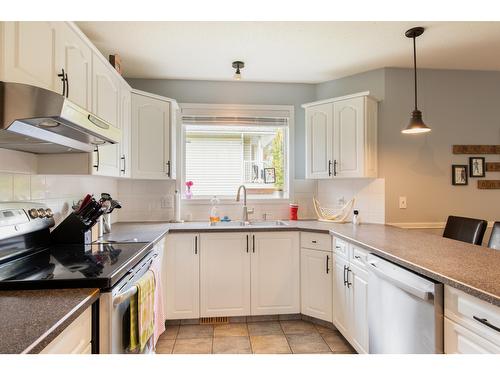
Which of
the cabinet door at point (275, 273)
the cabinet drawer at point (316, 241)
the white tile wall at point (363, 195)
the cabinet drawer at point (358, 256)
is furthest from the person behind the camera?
the white tile wall at point (363, 195)

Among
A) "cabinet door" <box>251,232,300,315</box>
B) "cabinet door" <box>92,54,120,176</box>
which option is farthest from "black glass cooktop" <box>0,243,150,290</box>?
"cabinet door" <box>251,232,300,315</box>

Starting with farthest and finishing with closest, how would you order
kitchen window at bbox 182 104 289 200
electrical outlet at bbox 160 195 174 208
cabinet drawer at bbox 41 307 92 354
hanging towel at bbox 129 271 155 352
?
kitchen window at bbox 182 104 289 200 → electrical outlet at bbox 160 195 174 208 → hanging towel at bbox 129 271 155 352 → cabinet drawer at bbox 41 307 92 354

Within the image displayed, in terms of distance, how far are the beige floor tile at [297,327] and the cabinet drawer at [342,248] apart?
0.73m

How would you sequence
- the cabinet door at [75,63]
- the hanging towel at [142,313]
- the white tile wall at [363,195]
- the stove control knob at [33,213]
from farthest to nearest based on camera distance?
the white tile wall at [363,195] → the stove control knob at [33,213] → the cabinet door at [75,63] → the hanging towel at [142,313]

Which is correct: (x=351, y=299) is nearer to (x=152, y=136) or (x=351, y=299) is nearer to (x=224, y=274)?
(x=224, y=274)

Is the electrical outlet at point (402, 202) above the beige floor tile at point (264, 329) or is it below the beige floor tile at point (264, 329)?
above

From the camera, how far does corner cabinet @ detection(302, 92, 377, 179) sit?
2785 millimetres

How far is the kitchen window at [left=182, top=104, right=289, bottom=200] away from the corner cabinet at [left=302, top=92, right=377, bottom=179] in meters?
0.40

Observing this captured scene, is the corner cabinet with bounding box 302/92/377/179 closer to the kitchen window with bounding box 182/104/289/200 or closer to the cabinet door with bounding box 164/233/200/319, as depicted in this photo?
the kitchen window with bounding box 182/104/289/200

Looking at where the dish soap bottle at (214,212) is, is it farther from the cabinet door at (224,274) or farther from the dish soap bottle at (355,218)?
the dish soap bottle at (355,218)

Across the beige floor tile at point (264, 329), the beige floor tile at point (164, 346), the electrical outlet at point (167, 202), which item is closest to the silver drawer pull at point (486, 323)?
the beige floor tile at point (264, 329)

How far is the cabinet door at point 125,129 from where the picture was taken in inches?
96.7

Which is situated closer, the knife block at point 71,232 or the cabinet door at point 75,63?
the cabinet door at point 75,63
